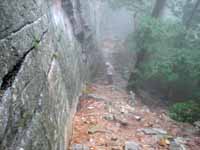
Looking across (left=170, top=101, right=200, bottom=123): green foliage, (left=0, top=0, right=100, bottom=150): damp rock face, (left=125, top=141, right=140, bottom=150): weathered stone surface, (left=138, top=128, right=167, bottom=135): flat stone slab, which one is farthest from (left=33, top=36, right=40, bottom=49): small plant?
(left=170, top=101, right=200, bottom=123): green foliage

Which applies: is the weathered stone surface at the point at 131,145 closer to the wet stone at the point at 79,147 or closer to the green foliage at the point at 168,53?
the wet stone at the point at 79,147

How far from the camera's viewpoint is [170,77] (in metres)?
9.67

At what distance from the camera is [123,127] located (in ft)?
24.1

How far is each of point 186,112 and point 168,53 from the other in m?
2.55

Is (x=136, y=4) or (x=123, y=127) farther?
(x=136, y=4)

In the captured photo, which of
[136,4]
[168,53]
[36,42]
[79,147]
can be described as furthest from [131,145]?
[136,4]

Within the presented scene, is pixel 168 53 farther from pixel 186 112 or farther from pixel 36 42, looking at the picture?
pixel 36 42

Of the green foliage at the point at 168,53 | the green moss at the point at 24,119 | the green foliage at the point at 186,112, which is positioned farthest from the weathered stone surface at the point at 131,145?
the green foliage at the point at 168,53

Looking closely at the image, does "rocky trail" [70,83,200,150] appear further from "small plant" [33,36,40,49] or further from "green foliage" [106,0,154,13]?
"green foliage" [106,0,154,13]

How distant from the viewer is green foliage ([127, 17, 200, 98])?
9656mm

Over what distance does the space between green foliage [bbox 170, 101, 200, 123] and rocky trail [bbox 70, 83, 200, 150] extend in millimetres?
287

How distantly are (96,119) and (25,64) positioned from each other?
4.41m

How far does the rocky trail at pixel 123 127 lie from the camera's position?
6.28 m

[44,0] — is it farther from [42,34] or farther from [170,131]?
[170,131]
